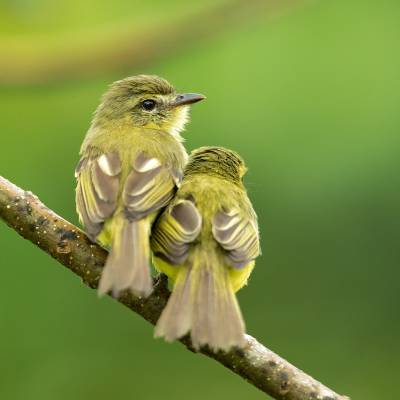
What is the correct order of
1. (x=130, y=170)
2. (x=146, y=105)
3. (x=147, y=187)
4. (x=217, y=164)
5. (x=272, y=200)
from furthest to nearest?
(x=272, y=200) → (x=146, y=105) → (x=217, y=164) → (x=130, y=170) → (x=147, y=187)

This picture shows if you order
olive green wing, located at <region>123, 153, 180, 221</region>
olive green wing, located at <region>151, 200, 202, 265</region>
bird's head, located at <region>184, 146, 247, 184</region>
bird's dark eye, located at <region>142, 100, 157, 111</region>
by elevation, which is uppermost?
bird's dark eye, located at <region>142, 100, 157, 111</region>

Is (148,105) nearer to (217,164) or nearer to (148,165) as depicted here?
(217,164)

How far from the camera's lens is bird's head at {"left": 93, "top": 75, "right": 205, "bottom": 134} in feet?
23.1

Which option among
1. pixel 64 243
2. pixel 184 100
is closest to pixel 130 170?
pixel 64 243

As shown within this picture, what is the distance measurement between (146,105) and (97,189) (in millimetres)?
1436

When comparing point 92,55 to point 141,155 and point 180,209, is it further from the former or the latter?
point 180,209

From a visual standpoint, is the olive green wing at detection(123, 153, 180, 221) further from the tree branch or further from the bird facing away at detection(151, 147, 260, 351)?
the tree branch

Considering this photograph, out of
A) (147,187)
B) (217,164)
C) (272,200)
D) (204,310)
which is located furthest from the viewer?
(272,200)

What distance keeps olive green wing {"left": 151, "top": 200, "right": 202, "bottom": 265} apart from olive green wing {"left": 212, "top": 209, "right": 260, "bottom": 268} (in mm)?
119

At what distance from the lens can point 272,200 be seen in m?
8.80

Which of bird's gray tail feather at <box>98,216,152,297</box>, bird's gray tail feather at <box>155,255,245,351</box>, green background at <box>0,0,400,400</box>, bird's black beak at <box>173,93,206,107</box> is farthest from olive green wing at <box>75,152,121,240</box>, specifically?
green background at <box>0,0,400,400</box>

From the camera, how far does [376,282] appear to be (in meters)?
9.27

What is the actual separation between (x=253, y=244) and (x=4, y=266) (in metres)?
4.09

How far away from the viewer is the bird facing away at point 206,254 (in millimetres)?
4875
